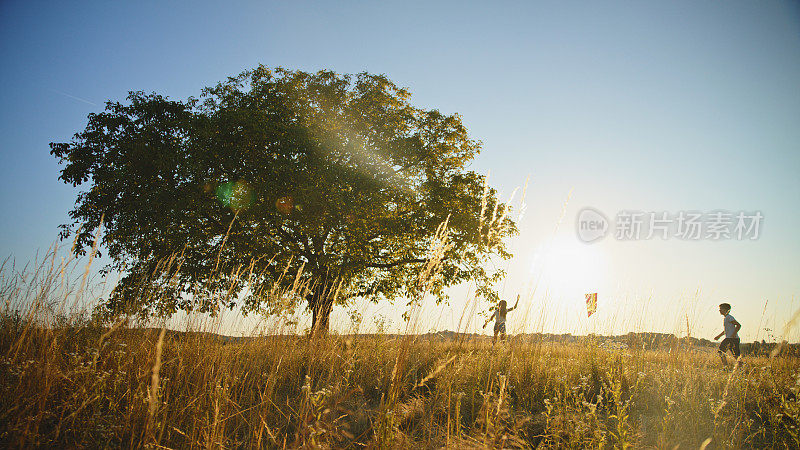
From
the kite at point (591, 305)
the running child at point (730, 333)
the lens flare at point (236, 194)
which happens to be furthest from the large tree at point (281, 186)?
the running child at point (730, 333)

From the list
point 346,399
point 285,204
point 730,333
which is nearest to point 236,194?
point 285,204

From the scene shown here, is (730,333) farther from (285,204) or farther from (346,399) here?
(285,204)

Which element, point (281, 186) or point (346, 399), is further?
point (281, 186)

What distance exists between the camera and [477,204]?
11422 mm

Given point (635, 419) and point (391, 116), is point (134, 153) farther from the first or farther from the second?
point (635, 419)

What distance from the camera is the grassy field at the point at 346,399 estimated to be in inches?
84.9

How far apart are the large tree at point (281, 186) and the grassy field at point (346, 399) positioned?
3.82m

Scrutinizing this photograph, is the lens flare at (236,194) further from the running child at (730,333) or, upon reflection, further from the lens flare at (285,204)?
the running child at (730,333)

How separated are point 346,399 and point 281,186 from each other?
7.20m

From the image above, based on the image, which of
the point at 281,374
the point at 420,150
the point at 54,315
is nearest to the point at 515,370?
the point at 281,374

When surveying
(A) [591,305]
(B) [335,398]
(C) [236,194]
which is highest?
(C) [236,194]

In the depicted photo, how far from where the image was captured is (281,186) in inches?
367

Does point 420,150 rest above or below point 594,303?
above

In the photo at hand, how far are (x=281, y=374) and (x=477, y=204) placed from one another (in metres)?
8.85
